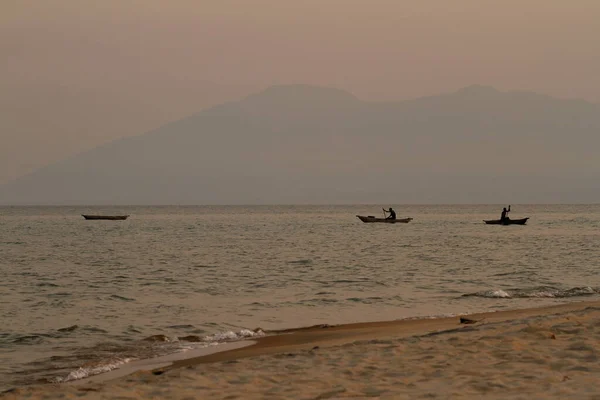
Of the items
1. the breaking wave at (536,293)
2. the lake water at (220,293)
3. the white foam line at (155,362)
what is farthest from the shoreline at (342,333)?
the breaking wave at (536,293)

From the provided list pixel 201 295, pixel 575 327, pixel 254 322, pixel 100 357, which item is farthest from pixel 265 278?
pixel 575 327

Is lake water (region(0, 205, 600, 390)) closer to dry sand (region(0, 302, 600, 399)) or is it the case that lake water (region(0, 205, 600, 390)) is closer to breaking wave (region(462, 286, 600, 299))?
breaking wave (region(462, 286, 600, 299))

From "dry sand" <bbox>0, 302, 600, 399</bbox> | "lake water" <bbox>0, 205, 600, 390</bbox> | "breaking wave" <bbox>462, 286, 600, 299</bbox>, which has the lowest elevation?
"lake water" <bbox>0, 205, 600, 390</bbox>

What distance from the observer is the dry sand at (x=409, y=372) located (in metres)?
9.93

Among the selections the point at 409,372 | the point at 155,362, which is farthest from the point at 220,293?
the point at 409,372

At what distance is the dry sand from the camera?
9930mm

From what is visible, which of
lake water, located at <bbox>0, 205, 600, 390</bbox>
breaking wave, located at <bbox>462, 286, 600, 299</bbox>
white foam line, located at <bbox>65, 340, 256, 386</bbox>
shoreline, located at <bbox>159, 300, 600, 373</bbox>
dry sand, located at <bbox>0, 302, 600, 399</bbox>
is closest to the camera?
dry sand, located at <bbox>0, 302, 600, 399</bbox>

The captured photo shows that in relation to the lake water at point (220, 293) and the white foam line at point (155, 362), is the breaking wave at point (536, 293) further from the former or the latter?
the white foam line at point (155, 362)

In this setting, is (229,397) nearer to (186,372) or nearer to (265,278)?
(186,372)

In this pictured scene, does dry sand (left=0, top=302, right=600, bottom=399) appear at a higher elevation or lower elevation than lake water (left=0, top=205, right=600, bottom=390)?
higher

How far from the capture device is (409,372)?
11.1 meters

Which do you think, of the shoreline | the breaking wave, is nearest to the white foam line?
the shoreline

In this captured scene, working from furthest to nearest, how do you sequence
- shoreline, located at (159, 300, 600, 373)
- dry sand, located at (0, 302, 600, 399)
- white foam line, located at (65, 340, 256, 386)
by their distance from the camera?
shoreline, located at (159, 300, 600, 373) → white foam line, located at (65, 340, 256, 386) → dry sand, located at (0, 302, 600, 399)

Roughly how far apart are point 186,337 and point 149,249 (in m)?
37.4
